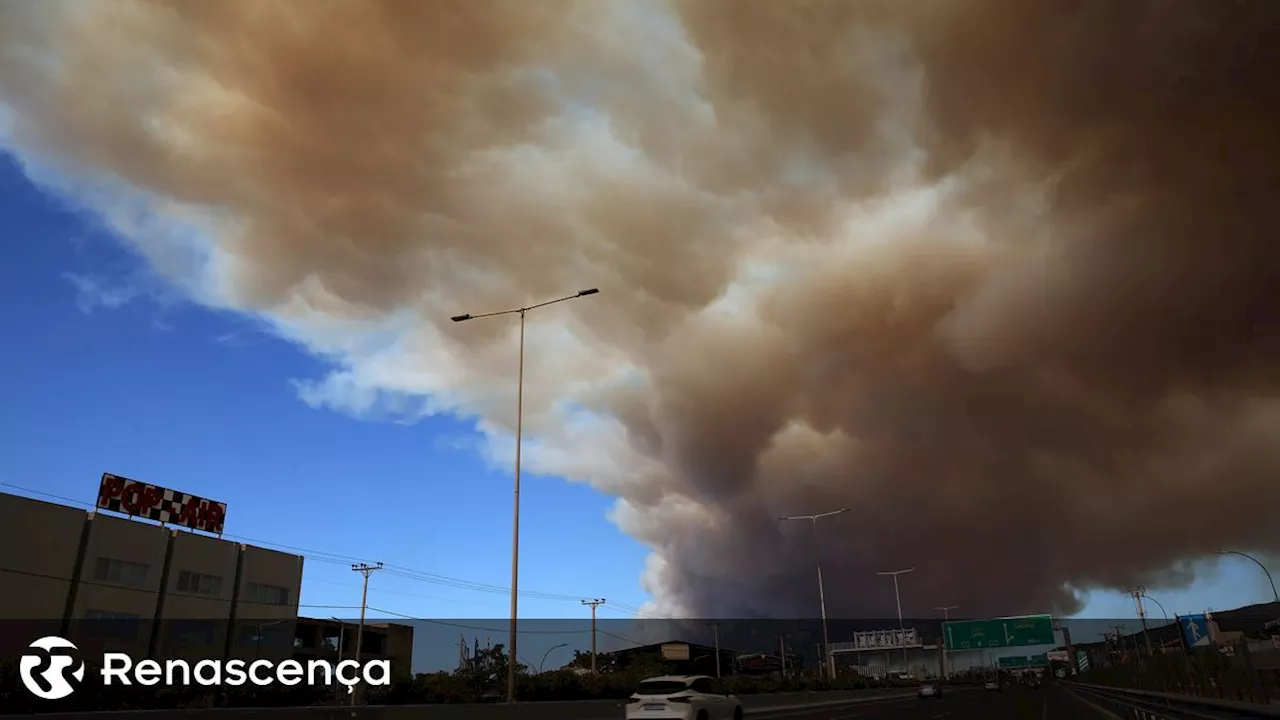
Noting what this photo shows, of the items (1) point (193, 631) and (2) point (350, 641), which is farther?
(2) point (350, 641)

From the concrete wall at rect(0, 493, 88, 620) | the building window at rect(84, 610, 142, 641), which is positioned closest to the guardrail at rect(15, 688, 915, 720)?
the concrete wall at rect(0, 493, 88, 620)

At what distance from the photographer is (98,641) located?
6619 cm

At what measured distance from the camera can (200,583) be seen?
3066 inches

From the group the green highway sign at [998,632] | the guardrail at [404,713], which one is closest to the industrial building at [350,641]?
the green highway sign at [998,632]

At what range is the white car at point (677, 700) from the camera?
68.3 feet

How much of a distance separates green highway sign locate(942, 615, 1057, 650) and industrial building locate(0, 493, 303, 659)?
251ft

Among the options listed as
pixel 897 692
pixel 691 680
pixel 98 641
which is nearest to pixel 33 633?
pixel 98 641

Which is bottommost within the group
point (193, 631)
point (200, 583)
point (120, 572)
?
point (193, 631)

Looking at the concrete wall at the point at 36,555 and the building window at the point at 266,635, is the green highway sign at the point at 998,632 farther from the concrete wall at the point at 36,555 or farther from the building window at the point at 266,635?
the concrete wall at the point at 36,555

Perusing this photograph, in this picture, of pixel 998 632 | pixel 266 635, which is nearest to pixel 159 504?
pixel 266 635

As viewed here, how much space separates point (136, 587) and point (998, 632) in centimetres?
8958

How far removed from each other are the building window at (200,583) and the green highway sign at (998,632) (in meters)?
81.1

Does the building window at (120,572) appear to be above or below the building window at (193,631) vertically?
above

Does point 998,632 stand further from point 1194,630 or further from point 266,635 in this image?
point 266,635
